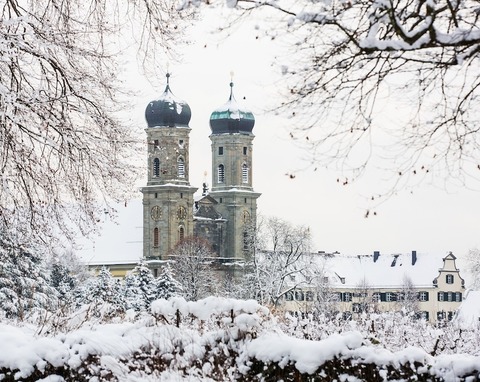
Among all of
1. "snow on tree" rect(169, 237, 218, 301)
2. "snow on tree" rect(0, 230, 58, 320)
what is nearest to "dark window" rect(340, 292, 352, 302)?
"snow on tree" rect(169, 237, 218, 301)

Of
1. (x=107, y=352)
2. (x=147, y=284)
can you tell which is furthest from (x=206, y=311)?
(x=147, y=284)

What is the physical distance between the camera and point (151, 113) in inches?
3536

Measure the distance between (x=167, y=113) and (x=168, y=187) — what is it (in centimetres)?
613

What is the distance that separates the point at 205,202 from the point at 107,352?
283 ft

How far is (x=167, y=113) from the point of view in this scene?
89000mm

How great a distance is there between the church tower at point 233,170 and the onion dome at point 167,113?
709cm

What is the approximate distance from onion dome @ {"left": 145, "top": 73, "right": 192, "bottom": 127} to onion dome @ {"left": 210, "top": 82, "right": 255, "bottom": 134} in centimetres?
660

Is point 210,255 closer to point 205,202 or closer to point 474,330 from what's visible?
point 205,202

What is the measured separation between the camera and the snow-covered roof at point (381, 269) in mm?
Answer: 99000

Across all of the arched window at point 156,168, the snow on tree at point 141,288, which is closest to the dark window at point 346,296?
the arched window at point 156,168

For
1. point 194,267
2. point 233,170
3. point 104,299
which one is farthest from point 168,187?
point 104,299

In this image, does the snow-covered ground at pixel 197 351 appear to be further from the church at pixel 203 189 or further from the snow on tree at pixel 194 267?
the church at pixel 203 189

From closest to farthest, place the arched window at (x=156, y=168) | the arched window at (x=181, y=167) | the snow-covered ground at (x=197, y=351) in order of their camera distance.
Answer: the snow-covered ground at (x=197, y=351)
the arched window at (x=181, y=167)
the arched window at (x=156, y=168)

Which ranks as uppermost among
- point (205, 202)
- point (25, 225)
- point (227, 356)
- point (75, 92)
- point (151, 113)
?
point (151, 113)
